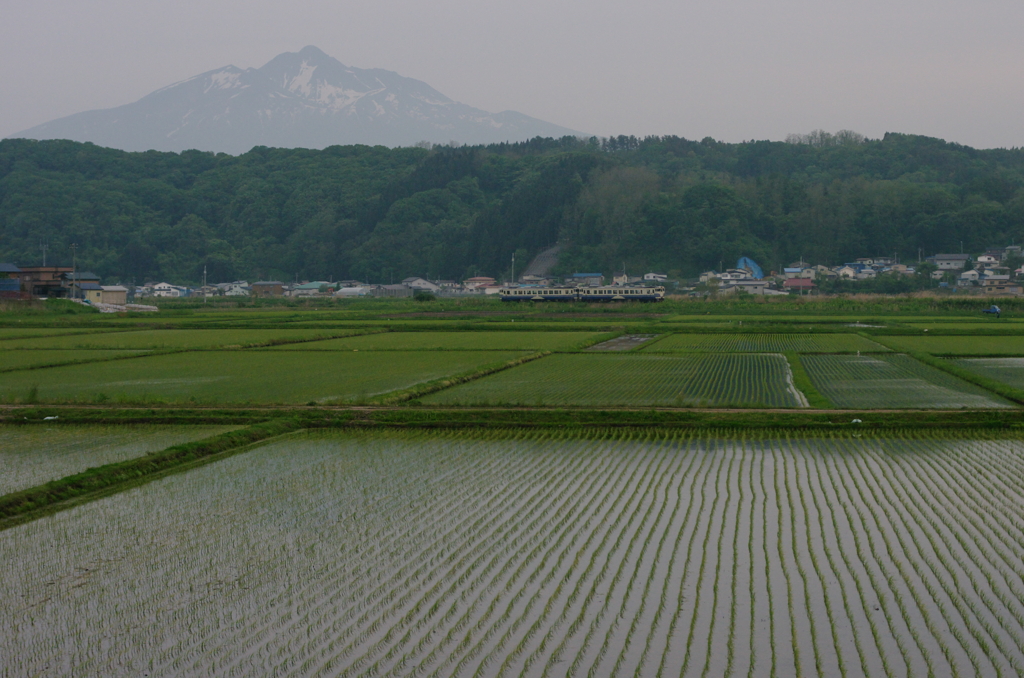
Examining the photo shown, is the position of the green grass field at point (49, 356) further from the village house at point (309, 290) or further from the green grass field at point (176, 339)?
the village house at point (309, 290)

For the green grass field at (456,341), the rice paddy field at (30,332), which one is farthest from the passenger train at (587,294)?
the rice paddy field at (30,332)

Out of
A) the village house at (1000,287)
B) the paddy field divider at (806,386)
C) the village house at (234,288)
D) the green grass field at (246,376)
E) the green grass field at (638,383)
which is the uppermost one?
the village house at (1000,287)

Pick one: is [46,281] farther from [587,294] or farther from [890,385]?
[890,385]

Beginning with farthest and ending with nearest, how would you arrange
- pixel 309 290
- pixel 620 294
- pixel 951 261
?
1. pixel 309 290
2. pixel 951 261
3. pixel 620 294

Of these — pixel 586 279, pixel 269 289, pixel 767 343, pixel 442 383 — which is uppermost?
pixel 586 279

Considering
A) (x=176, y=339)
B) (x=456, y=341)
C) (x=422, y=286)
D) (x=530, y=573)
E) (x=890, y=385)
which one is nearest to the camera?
(x=530, y=573)

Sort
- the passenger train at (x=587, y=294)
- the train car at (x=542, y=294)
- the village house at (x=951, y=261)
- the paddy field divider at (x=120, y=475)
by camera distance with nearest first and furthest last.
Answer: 1. the paddy field divider at (x=120, y=475)
2. the passenger train at (x=587, y=294)
3. the train car at (x=542, y=294)
4. the village house at (x=951, y=261)

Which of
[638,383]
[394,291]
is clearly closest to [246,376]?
[638,383]
